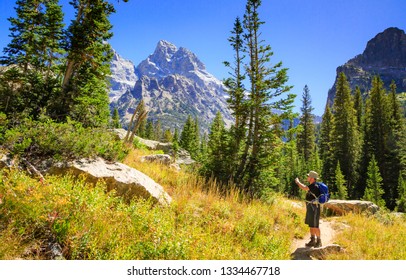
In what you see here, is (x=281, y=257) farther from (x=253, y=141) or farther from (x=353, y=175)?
(x=353, y=175)

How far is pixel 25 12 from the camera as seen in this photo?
2205 cm

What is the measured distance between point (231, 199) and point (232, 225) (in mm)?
1829

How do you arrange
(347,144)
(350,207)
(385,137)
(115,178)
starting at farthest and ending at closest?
(385,137) → (347,144) → (350,207) → (115,178)

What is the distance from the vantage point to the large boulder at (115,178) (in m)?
6.08

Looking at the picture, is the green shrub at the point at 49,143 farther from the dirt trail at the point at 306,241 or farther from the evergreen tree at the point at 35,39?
the evergreen tree at the point at 35,39

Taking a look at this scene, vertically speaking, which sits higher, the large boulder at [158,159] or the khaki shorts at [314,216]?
the large boulder at [158,159]

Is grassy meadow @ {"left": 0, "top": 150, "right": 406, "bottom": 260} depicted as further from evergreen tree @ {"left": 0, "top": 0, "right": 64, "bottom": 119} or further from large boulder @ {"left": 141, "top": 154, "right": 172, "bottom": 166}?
evergreen tree @ {"left": 0, "top": 0, "right": 64, "bottom": 119}

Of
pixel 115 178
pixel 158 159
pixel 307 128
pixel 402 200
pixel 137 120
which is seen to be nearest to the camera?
pixel 115 178

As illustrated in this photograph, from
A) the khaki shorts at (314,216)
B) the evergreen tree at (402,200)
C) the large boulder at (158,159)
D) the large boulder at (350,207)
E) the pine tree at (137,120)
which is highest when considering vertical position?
the pine tree at (137,120)

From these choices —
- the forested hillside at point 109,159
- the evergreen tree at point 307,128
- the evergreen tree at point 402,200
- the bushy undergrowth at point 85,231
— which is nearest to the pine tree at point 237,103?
the forested hillside at point 109,159

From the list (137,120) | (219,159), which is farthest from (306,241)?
(137,120)

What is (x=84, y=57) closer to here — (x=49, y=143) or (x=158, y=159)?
(x=158, y=159)

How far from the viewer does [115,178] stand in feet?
20.9
